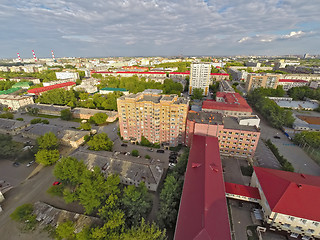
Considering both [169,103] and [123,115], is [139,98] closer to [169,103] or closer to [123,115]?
[123,115]

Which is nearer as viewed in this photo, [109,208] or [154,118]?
[109,208]

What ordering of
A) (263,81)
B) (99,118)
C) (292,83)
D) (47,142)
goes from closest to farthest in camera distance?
(47,142), (99,118), (263,81), (292,83)

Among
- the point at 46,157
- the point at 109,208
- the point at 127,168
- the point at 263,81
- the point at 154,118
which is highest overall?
the point at 263,81

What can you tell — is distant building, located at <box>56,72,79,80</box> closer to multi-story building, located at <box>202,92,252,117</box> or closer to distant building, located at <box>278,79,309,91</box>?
multi-story building, located at <box>202,92,252,117</box>

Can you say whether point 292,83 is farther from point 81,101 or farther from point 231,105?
point 81,101

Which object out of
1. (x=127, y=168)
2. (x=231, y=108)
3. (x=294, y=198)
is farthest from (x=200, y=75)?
(x=294, y=198)

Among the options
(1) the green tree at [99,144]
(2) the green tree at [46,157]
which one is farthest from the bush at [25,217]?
(1) the green tree at [99,144]

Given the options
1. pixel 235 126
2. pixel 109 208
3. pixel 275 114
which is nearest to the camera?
pixel 109 208
